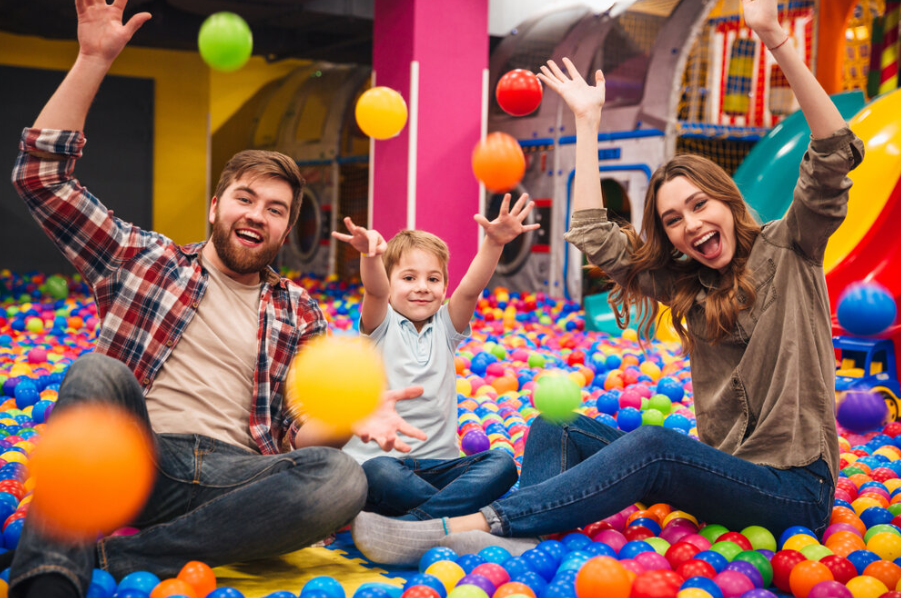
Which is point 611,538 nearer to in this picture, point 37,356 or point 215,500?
point 215,500

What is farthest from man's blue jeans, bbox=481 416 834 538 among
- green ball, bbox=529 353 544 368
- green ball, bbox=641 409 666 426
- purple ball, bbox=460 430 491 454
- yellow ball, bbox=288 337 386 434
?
green ball, bbox=529 353 544 368

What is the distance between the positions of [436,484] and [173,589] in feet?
2.32

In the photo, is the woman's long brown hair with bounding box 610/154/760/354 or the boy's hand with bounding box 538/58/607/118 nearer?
the woman's long brown hair with bounding box 610/154/760/354

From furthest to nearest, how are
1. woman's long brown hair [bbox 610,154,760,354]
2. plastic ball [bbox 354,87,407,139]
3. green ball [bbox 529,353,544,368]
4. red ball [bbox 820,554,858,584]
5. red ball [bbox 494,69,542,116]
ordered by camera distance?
green ball [bbox 529,353,544,368], plastic ball [bbox 354,87,407,139], red ball [bbox 494,69,542,116], woman's long brown hair [bbox 610,154,760,354], red ball [bbox 820,554,858,584]

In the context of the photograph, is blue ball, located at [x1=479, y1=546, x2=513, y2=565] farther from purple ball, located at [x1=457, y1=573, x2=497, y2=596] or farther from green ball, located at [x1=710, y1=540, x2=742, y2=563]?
green ball, located at [x1=710, y1=540, x2=742, y2=563]

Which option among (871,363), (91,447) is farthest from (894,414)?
(91,447)

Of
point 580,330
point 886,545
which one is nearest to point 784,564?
point 886,545

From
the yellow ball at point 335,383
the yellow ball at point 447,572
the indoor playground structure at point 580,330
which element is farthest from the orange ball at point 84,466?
the yellow ball at point 447,572

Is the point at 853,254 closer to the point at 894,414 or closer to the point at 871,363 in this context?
the point at 871,363

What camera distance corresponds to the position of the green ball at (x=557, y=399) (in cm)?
194

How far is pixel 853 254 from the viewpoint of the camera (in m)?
3.49

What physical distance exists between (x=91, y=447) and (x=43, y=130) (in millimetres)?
594

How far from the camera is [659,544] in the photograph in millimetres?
1699

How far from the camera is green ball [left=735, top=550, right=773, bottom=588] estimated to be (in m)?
1.55
